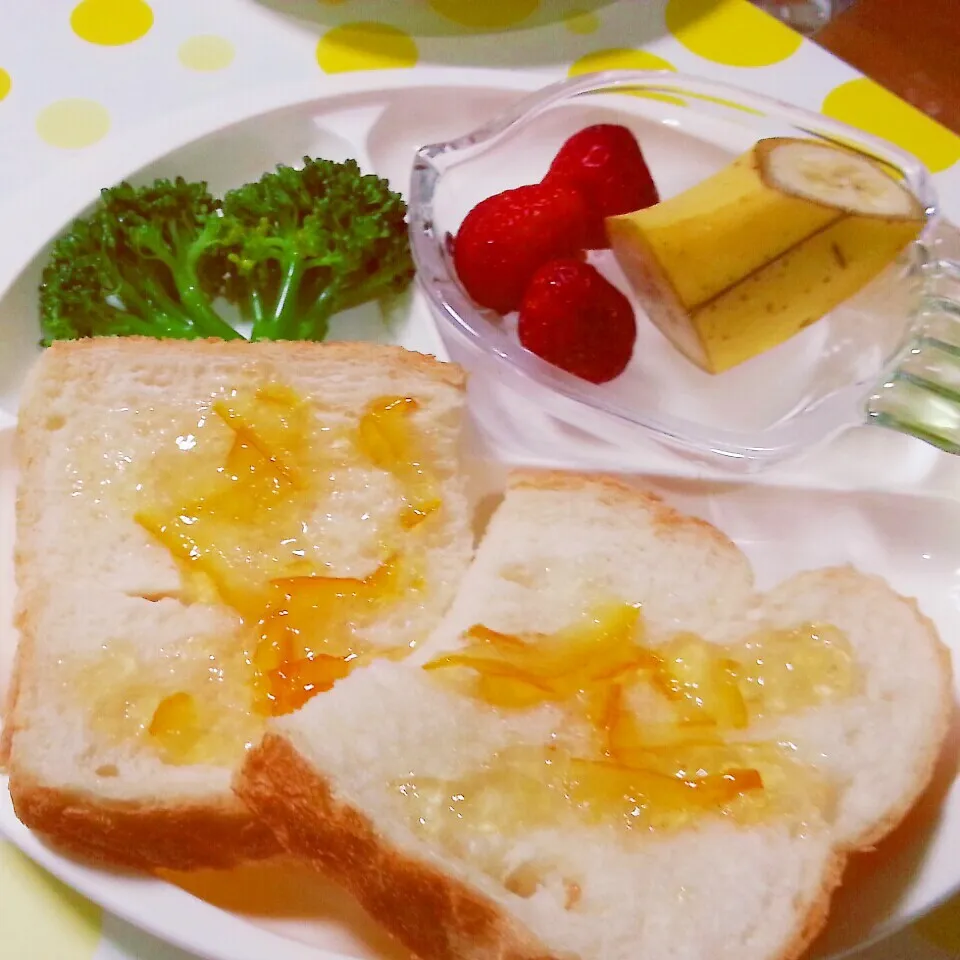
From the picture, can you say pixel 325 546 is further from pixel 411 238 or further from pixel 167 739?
pixel 411 238

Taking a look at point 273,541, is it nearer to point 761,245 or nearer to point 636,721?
point 636,721

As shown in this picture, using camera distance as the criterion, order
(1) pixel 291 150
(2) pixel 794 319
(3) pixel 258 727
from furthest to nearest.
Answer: (1) pixel 291 150 < (2) pixel 794 319 < (3) pixel 258 727

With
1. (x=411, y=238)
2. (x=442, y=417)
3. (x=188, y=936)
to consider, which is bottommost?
(x=188, y=936)

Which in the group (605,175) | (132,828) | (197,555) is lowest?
(132,828)

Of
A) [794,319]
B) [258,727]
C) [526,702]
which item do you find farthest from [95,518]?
[794,319]

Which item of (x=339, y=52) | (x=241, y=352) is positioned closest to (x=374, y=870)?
(x=241, y=352)

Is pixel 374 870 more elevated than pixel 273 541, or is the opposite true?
pixel 273 541

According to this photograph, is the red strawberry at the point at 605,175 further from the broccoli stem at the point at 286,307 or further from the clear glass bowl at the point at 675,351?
the broccoli stem at the point at 286,307
